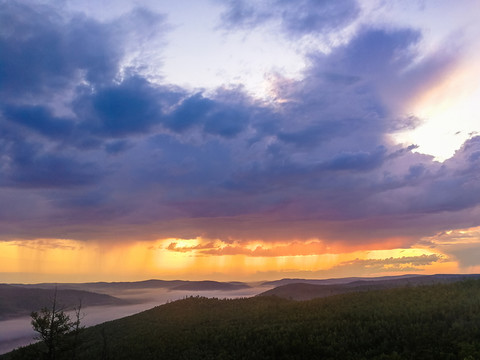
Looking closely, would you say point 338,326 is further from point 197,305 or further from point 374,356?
point 197,305

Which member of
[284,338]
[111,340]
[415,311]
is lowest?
[111,340]

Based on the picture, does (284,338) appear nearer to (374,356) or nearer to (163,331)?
(374,356)

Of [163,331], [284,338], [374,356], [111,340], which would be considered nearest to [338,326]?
[284,338]

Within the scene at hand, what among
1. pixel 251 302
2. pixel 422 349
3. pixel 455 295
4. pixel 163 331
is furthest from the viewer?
pixel 251 302

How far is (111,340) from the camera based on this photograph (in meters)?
56.9

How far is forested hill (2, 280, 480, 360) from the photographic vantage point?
2758 centimetres

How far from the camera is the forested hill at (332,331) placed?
27578 mm

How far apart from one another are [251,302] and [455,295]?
3628cm

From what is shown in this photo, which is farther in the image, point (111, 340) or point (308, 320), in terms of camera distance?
point (111, 340)

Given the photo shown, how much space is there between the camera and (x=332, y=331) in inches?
1329

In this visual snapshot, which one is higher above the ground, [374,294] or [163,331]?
[374,294]

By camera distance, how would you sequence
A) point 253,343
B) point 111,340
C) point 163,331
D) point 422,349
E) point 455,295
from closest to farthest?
point 422,349 < point 253,343 < point 455,295 < point 163,331 < point 111,340

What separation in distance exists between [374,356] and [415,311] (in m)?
9.95

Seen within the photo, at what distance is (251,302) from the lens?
66688 mm
